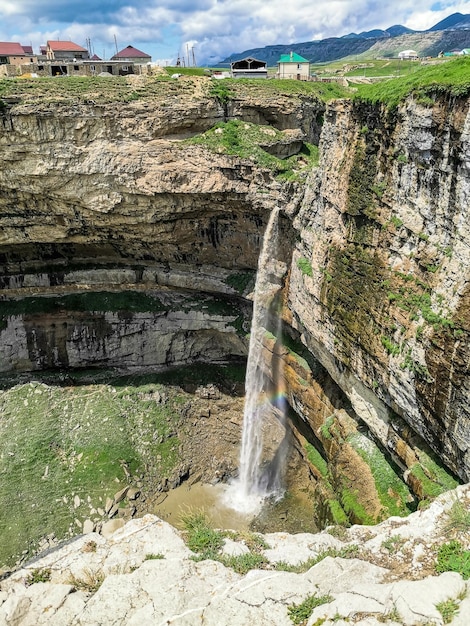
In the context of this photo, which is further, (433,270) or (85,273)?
(85,273)

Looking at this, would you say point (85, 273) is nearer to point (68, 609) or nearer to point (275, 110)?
point (275, 110)

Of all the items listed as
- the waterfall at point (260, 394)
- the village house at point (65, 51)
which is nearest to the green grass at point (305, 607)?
the waterfall at point (260, 394)

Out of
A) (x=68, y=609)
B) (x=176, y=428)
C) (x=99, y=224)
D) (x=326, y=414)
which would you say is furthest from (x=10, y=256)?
(x=68, y=609)

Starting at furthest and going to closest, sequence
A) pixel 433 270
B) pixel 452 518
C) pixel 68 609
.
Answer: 1. pixel 433 270
2. pixel 452 518
3. pixel 68 609

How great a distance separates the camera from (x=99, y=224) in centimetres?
2608

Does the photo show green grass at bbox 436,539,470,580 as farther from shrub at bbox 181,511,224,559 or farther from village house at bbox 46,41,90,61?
village house at bbox 46,41,90,61

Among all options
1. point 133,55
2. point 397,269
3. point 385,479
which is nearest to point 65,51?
point 133,55

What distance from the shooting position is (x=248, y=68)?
35.2m

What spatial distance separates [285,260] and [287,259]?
0.25m

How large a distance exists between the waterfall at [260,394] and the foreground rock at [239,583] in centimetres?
1211

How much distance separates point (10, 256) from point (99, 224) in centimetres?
723

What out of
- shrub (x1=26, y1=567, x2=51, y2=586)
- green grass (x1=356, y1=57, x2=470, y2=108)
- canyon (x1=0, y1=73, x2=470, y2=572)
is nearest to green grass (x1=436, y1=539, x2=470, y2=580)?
canyon (x1=0, y1=73, x2=470, y2=572)

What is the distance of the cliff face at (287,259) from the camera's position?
12555mm

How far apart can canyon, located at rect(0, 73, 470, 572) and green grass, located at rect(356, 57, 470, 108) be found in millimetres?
277
